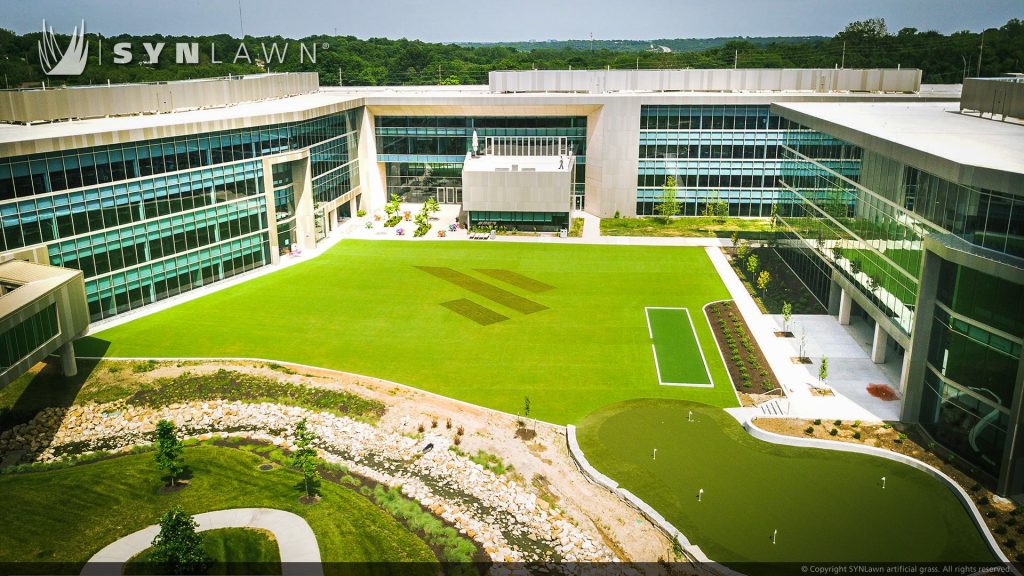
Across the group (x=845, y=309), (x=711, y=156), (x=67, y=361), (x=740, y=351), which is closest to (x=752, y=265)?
(x=845, y=309)

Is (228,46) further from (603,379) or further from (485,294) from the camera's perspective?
(603,379)

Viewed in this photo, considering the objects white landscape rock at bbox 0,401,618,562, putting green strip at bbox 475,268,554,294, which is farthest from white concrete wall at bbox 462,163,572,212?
white landscape rock at bbox 0,401,618,562

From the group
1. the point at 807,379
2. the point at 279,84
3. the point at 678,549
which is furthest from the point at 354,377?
the point at 279,84

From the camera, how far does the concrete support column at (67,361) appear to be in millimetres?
47175

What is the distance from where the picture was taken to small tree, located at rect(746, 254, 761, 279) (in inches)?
2601

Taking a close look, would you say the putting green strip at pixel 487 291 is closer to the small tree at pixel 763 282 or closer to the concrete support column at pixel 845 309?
the small tree at pixel 763 282

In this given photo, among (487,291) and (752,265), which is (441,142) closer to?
(487,291)

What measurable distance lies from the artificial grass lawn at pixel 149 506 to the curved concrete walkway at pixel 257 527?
0.41 m

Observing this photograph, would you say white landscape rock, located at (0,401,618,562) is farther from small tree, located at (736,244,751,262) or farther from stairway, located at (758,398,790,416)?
small tree, located at (736,244,751,262)

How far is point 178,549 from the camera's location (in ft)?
95.8

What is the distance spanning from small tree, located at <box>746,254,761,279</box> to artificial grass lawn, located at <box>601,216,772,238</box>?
13.3m

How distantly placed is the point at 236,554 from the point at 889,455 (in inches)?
1180

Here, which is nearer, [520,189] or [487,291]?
[487,291]

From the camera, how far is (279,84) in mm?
89688
